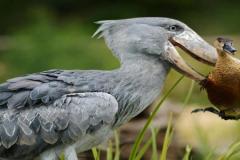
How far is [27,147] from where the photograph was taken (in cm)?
486

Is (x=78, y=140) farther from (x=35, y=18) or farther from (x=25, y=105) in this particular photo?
(x=35, y=18)

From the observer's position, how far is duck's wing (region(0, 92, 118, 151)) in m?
4.81

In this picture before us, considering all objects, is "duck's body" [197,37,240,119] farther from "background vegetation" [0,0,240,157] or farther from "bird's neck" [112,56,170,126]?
"background vegetation" [0,0,240,157]

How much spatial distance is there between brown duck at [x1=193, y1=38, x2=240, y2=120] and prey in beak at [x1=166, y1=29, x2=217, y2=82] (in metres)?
0.21

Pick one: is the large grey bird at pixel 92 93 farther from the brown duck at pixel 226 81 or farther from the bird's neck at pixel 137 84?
the brown duck at pixel 226 81

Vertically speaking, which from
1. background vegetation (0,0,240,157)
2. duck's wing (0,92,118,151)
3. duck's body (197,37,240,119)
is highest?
duck's body (197,37,240,119)

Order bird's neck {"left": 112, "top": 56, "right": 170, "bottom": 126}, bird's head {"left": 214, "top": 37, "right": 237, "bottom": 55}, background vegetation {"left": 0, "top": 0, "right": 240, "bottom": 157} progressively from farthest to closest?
background vegetation {"left": 0, "top": 0, "right": 240, "bottom": 157} < bird's neck {"left": 112, "top": 56, "right": 170, "bottom": 126} < bird's head {"left": 214, "top": 37, "right": 237, "bottom": 55}

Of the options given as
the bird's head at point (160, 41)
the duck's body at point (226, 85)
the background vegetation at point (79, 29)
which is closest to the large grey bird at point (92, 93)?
the bird's head at point (160, 41)

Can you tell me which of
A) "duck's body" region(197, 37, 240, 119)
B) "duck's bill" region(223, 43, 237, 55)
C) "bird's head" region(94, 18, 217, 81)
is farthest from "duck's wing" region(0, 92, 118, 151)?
"duck's bill" region(223, 43, 237, 55)

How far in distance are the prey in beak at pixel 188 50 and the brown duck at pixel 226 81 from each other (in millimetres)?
213

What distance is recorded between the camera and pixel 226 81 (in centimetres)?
477

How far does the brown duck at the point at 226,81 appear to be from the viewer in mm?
4750

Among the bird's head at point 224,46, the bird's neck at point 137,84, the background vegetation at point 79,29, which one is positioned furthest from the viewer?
the background vegetation at point 79,29

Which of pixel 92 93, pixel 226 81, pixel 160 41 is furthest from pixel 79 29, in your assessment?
pixel 226 81
